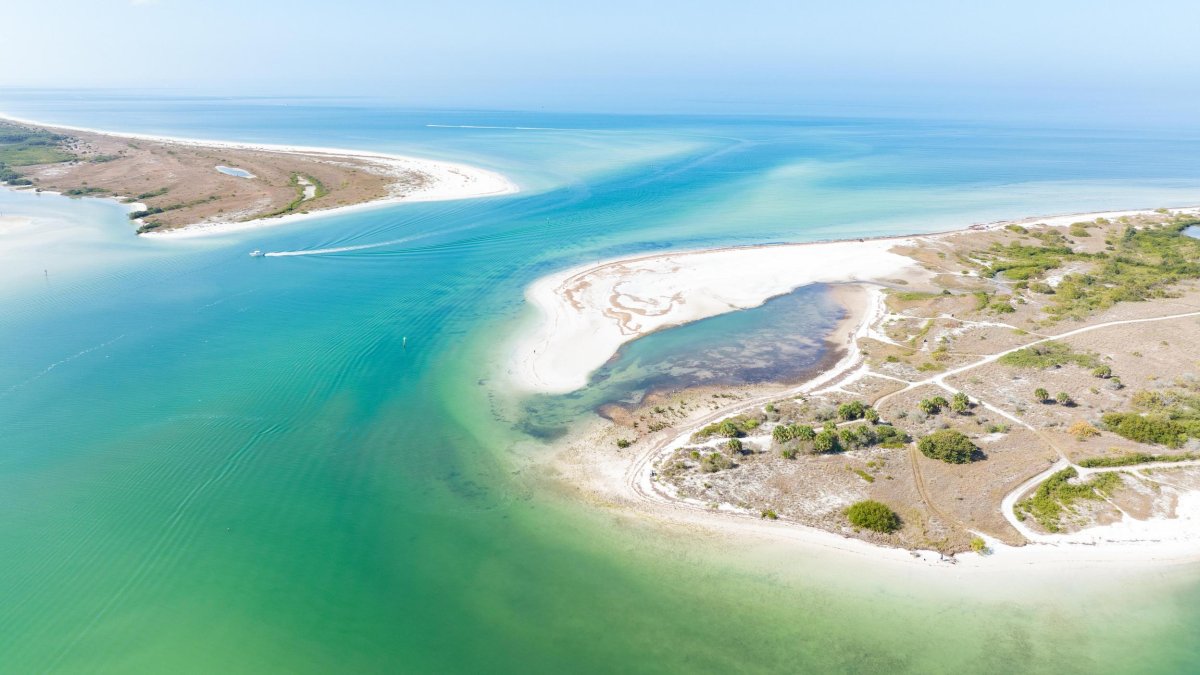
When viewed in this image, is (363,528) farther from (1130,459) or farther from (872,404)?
(1130,459)

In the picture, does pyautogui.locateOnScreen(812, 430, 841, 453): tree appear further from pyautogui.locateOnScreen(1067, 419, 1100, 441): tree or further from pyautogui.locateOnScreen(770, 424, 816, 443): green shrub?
pyautogui.locateOnScreen(1067, 419, 1100, 441): tree

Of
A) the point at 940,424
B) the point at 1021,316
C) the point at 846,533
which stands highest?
the point at 1021,316

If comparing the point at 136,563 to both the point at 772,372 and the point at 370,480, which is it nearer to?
the point at 370,480

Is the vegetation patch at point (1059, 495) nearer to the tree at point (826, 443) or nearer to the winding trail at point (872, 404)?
the winding trail at point (872, 404)

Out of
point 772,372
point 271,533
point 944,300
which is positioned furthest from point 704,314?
point 271,533

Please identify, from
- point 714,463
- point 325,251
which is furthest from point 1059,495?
point 325,251

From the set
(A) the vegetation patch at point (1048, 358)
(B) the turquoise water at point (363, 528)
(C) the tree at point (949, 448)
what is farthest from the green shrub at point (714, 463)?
(A) the vegetation patch at point (1048, 358)
